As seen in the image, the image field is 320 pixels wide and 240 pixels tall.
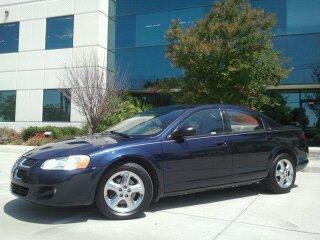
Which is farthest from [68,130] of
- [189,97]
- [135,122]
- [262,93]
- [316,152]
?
[135,122]

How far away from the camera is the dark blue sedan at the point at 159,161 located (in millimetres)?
5473

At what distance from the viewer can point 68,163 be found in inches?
216

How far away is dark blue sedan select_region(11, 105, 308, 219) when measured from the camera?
547 centimetres

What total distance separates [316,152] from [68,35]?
1399 centimetres

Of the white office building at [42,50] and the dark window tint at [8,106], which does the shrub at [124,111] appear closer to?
the white office building at [42,50]

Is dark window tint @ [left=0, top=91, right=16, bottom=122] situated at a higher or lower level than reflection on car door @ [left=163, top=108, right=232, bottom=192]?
higher

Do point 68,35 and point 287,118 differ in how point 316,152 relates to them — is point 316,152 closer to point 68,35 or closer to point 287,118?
point 287,118

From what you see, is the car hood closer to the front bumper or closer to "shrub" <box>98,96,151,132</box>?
the front bumper

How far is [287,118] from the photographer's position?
18297mm

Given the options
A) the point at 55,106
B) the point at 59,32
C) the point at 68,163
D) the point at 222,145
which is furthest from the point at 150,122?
the point at 59,32

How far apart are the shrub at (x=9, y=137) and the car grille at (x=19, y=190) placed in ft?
47.5

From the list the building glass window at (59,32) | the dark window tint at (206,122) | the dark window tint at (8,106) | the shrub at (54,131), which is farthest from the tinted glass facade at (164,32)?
the dark window tint at (206,122)

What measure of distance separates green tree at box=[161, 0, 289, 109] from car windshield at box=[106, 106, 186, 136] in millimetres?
6212

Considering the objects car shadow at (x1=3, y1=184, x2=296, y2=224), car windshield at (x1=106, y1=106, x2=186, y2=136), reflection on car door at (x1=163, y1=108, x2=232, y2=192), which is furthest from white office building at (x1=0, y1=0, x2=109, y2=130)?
reflection on car door at (x1=163, y1=108, x2=232, y2=192)
